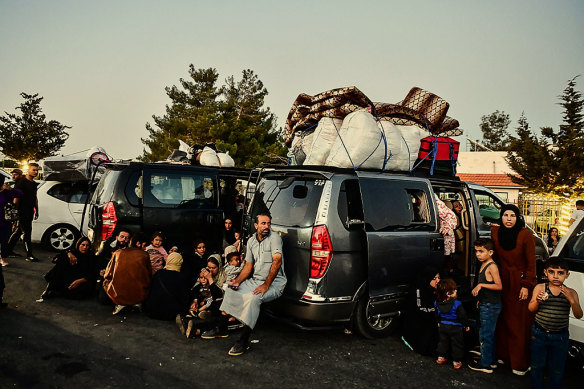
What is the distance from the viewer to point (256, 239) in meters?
4.42

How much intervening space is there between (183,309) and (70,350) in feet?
4.66

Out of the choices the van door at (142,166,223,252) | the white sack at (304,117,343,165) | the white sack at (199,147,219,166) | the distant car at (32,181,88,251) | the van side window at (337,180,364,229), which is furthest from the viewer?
the distant car at (32,181,88,251)

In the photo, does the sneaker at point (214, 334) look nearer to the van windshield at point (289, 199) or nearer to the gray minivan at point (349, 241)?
the gray minivan at point (349, 241)

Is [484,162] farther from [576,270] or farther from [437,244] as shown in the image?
[576,270]

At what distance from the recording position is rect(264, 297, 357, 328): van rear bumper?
398cm

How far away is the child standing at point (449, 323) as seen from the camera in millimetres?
4012

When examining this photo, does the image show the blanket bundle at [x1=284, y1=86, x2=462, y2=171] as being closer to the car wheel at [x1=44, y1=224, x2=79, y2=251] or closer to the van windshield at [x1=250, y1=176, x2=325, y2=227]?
the van windshield at [x1=250, y1=176, x2=325, y2=227]

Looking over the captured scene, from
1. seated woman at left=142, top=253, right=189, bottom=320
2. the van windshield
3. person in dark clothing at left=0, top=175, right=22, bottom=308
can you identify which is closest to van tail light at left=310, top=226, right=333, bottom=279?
the van windshield

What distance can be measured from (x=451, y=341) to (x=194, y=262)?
3.51m

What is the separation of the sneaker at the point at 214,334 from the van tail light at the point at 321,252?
1.40 m

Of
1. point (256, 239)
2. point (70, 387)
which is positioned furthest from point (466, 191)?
point (70, 387)

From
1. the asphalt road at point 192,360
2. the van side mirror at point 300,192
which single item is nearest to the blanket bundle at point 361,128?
the van side mirror at point 300,192

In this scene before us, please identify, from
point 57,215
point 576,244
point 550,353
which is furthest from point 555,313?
point 57,215

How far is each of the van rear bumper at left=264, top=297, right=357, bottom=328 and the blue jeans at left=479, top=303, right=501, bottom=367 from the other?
4.13ft
